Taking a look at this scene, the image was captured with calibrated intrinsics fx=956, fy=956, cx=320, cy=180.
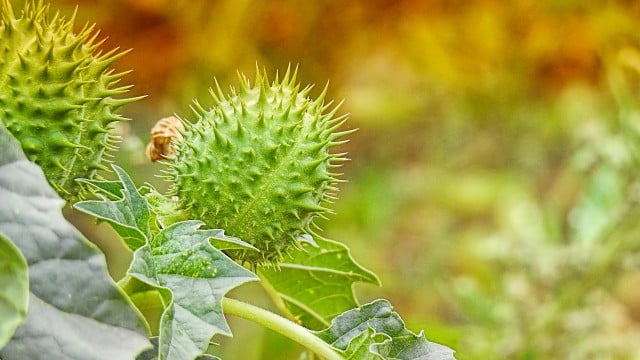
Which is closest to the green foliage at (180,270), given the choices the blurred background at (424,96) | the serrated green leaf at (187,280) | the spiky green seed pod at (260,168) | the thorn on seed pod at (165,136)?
the serrated green leaf at (187,280)

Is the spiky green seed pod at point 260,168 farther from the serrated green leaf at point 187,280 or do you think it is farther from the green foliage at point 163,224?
the serrated green leaf at point 187,280

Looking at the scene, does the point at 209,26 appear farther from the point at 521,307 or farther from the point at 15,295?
the point at 15,295

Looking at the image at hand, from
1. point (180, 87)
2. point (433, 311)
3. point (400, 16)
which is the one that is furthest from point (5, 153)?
point (400, 16)

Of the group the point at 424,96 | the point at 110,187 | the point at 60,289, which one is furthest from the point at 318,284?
the point at 424,96

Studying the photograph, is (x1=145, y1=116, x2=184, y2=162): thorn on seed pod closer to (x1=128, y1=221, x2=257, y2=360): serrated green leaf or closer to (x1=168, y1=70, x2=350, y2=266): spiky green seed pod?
(x1=168, y1=70, x2=350, y2=266): spiky green seed pod

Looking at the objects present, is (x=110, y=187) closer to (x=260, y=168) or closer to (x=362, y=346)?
(x=260, y=168)

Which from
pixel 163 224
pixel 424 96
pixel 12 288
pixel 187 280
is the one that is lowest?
pixel 12 288

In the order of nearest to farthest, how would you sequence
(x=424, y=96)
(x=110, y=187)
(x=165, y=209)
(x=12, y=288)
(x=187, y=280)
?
(x=12, y=288), (x=187, y=280), (x=110, y=187), (x=165, y=209), (x=424, y=96)
